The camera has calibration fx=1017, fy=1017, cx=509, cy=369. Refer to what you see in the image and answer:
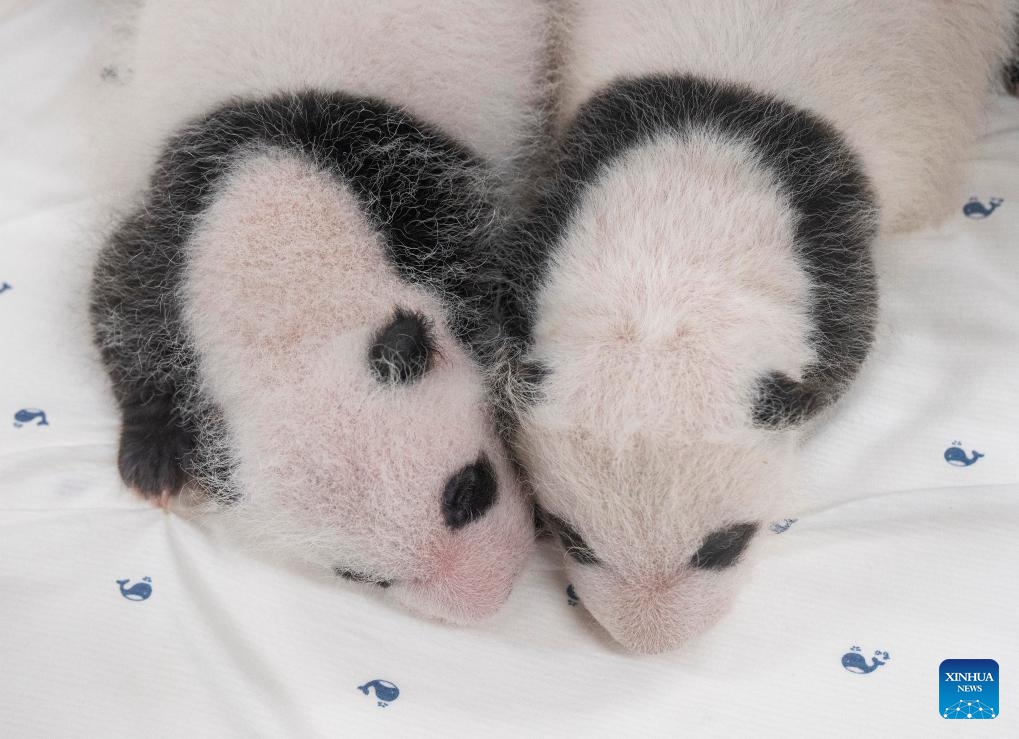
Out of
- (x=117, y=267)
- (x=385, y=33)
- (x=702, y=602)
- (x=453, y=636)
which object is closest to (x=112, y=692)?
(x=453, y=636)

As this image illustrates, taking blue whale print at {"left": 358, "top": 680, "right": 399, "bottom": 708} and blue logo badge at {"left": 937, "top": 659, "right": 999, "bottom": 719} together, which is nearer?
blue logo badge at {"left": 937, "top": 659, "right": 999, "bottom": 719}

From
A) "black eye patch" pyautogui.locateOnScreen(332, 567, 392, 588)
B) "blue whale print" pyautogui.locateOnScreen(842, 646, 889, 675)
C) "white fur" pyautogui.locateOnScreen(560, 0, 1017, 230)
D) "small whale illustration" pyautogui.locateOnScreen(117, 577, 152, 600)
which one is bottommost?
"small whale illustration" pyautogui.locateOnScreen(117, 577, 152, 600)

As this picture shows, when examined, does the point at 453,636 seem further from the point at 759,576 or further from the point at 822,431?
the point at 822,431

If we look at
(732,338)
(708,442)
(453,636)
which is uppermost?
(732,338)

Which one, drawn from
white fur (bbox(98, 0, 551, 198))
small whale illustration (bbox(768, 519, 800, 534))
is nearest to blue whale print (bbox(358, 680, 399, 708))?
small whale illustration (bbox(768, 519, 800, 534))

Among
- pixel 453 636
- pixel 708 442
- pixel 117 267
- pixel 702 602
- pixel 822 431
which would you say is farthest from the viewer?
pixel 117 267

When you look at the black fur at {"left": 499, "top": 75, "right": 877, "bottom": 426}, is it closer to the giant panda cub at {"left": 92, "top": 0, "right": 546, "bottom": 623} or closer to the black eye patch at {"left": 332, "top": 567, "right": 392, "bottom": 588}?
the giant panda cub at {"left": 92, "top": 0, "right": 546, "bottom": 623}
